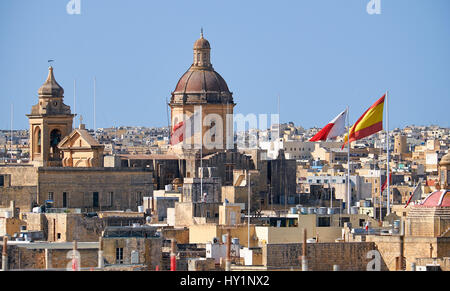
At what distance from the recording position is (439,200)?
148 feet

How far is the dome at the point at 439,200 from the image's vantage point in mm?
44969

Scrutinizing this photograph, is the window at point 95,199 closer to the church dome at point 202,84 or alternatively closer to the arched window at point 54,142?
the arched window at point 54,142

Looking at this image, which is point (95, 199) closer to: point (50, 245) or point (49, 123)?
point (49, 123)

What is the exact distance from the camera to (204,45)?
270 ft

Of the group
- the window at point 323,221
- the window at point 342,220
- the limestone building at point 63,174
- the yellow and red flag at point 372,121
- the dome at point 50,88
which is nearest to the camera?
the yellow and red flag at point 372,121

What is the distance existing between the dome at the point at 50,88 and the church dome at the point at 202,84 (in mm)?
10121

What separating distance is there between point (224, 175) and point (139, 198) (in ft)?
31.7

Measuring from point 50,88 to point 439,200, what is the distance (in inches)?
1176

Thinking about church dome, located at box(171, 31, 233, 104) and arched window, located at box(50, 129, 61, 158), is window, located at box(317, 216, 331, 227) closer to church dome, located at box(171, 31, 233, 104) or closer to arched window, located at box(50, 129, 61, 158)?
arched window, located at box(50, 129, 61, 158)

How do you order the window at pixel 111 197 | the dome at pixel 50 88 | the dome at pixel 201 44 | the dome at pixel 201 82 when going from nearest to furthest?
the window at pixel 111 197 < the dome at pixel 50 88 < the dome at pixel 201 82 < the dome at pixel 201 44

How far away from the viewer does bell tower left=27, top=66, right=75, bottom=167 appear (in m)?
71.9

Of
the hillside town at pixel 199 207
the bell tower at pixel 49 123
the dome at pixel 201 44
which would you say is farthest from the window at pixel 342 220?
the dome at pixel 201 44
